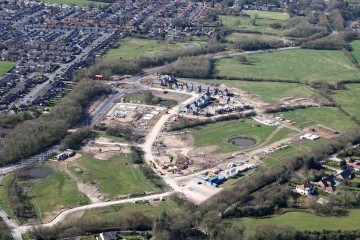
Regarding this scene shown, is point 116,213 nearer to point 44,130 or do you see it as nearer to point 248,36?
point 44,130

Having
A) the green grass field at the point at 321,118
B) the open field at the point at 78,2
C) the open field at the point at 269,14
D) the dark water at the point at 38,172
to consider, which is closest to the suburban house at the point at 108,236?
the dark water at the point at 38,172

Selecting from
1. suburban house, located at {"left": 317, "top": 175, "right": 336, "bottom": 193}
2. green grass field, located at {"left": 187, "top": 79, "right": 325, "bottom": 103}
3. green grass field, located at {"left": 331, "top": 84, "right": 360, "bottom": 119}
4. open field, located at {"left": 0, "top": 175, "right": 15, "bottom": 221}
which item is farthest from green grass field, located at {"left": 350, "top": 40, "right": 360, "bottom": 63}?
open field, located at {"left": 0, "top": 175, "right": 15, "bottom": 221}

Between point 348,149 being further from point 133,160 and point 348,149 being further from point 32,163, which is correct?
point 32,163

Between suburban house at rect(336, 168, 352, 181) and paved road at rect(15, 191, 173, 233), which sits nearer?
paved road at rect(15, 191, 173, 233)

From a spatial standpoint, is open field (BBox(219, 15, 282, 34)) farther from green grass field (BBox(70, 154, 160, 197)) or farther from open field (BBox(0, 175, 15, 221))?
open field (BBox(0, 175, 15, 221))

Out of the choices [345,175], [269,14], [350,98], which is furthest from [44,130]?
[269,14]

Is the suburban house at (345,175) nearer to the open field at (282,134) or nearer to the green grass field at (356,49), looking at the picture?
the open field at (282,134)
